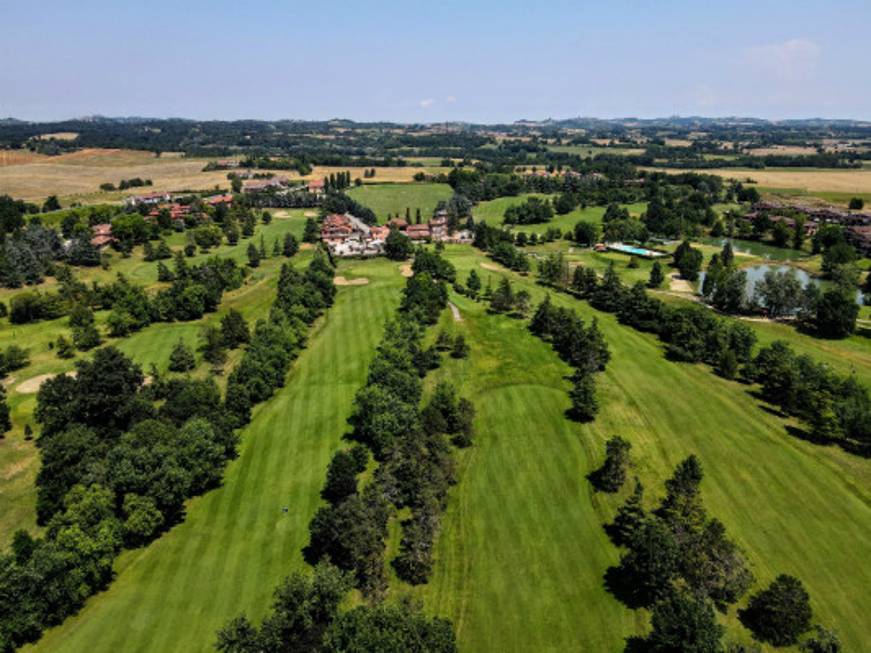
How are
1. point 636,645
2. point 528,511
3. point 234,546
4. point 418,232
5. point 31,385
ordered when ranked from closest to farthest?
point 636,645, point 234,546, point 528,511, point 31,385, point 418,232

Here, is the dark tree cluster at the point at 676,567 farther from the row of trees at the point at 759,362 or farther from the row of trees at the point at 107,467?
the row of trees at the point at 107,467

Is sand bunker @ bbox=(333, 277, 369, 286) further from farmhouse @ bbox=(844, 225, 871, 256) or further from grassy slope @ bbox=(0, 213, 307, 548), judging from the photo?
farmhouse @ bbox=(844, 225, 871, 256)

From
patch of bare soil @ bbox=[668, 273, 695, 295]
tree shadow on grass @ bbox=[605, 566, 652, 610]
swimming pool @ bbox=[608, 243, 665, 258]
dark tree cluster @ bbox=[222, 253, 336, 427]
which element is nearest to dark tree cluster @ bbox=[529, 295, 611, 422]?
tree shadow on grass @ bbox=[605, 566, 652, 610]

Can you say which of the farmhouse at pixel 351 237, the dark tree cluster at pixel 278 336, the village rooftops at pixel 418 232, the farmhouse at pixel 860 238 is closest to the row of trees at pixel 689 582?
the dark tree cluster at pixel 278 336

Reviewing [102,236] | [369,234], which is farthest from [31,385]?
[369,234]

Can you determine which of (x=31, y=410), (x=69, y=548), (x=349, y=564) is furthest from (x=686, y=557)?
(x=31, y=410)

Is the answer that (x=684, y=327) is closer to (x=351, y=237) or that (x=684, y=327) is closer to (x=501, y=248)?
(x=501, y=248)

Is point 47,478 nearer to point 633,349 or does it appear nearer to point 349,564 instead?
point 349,564
